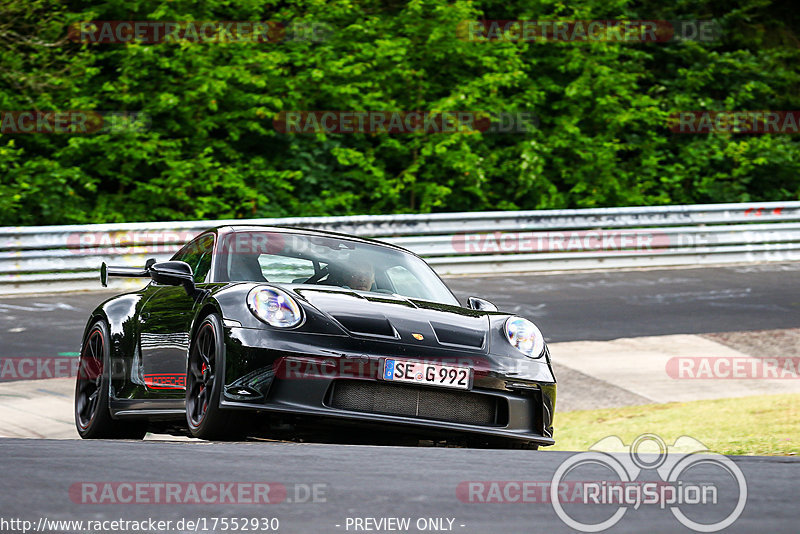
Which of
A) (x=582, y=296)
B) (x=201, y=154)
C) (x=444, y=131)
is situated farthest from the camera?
(x=444, y=131)

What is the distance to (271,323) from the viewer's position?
5.41m

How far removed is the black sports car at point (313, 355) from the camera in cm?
532

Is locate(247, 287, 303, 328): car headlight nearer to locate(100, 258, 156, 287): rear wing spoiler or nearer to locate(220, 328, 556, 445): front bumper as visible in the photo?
locate(220, 328, 556, 445): front bumper

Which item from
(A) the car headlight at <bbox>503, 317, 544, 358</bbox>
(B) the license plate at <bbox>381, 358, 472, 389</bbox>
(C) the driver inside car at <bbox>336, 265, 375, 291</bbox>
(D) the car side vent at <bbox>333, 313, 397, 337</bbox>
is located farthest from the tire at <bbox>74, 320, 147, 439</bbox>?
(A) the car headlight at <bbox>503, 317, 544, 358</bbox>

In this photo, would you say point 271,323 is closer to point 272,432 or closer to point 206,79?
point 272,432

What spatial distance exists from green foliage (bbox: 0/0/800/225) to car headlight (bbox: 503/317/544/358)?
11319mm

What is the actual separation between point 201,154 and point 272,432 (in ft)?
41.0

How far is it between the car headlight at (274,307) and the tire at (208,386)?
198 millimetres

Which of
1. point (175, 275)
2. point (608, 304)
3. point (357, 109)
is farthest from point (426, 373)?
point (357, 109)

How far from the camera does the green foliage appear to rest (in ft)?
56.7

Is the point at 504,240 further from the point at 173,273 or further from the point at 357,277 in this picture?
the point at 173,273

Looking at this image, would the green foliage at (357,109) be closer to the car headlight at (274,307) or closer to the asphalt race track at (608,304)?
the asphalt race track at (608,304)

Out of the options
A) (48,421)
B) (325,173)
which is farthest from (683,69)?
(48,421)

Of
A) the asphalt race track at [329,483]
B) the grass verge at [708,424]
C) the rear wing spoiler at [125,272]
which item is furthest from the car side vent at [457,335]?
the grass verge at [708,424]
